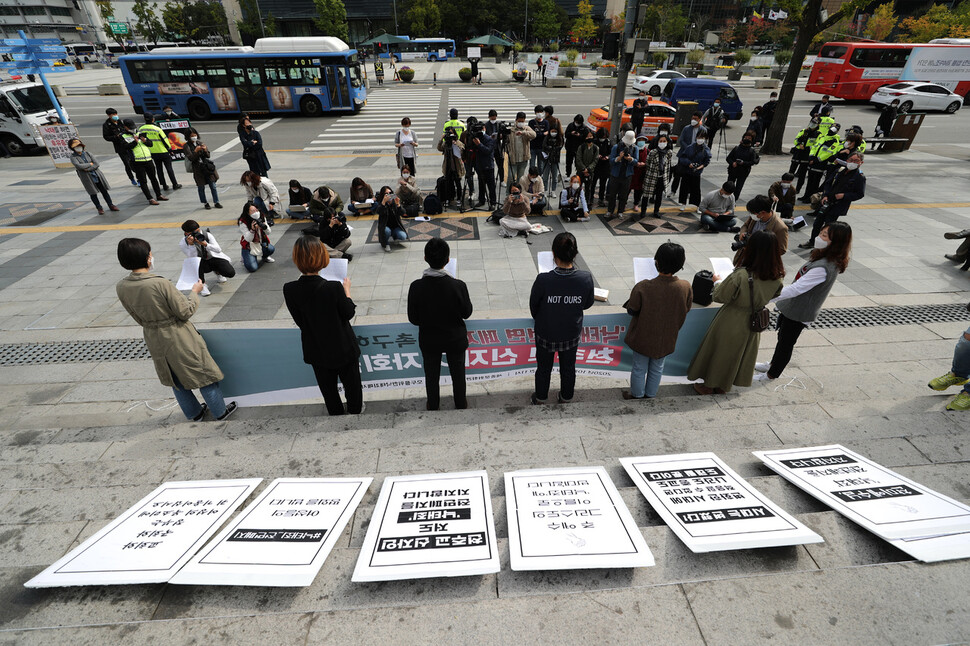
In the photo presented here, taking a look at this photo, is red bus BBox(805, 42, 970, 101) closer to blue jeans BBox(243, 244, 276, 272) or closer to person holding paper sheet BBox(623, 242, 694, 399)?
person holding paper sheet BBox(623, 242, 694, 399)

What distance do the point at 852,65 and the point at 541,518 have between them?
34.8m

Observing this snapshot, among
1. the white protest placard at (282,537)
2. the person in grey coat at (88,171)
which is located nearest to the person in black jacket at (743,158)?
the white protest placard at (282,537)

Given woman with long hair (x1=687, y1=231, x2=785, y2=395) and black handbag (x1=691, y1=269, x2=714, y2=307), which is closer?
woman with long hair (x1=687, y1=231, x2=785, y2=395)

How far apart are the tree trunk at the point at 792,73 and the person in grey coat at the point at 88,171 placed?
19.7 m

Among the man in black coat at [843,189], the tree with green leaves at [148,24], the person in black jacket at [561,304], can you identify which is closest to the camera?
the person in black jacket at [561,304]

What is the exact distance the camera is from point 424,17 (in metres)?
59.5

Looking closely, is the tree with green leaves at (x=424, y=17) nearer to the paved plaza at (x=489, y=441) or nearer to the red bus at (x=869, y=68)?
the red bus at (x=869, y=68)

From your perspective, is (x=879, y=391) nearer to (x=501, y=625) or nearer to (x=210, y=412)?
(x=501, y=625)

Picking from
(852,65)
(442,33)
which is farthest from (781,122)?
(442,33)

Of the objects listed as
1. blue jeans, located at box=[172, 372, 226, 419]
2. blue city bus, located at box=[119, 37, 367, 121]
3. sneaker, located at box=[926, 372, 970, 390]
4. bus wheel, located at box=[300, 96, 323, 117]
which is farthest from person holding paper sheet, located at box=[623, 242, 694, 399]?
bus wheel, located at box=[300, 96, 323, 117]

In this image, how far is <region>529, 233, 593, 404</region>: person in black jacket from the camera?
4.06 metres

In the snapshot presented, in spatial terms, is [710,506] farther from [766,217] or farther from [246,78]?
[246,78]

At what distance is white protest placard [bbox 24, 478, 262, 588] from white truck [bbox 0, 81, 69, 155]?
852 inches

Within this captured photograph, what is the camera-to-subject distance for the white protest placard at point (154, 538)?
2.22m
